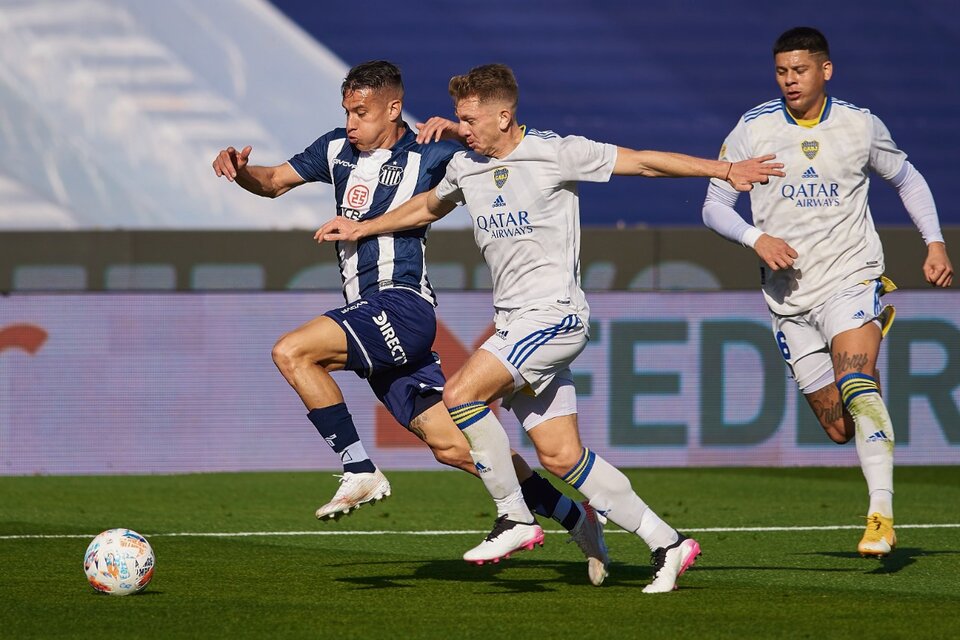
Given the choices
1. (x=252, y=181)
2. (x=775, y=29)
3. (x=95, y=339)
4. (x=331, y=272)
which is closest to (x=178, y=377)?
(x=95, y=339)

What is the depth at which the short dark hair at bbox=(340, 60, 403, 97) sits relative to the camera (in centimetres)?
671

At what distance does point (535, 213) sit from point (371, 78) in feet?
4.02

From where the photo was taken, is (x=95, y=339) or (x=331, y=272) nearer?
(x=95, y=339)

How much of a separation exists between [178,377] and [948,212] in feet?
30.7

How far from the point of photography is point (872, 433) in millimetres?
6316

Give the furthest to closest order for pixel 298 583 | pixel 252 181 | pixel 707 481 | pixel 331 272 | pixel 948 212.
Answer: pixel 948 212, pixel 331 272, pixel 707 481, pixel 252 181, pixel 298 583

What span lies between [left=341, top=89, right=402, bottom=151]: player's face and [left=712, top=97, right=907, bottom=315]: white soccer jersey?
1.54 meters

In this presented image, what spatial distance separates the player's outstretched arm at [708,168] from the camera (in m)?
5.73

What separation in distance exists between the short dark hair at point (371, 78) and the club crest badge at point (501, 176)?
0.96 metres

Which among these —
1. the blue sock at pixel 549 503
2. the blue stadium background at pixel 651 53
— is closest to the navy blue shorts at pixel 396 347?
the blue sock at pixel 549 503

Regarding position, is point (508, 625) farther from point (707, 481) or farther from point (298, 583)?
point (707, 481)

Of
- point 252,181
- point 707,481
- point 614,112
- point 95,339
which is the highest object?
point 614,112

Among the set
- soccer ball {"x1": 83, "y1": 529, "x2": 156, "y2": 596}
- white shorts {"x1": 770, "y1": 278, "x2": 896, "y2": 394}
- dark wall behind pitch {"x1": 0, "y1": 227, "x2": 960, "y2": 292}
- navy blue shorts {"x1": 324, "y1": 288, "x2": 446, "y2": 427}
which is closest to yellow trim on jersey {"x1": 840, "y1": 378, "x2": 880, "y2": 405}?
white shorts {"x1": 770, "y1": 278, "x2": 896, "y2": 394}

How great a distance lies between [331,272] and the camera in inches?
531
